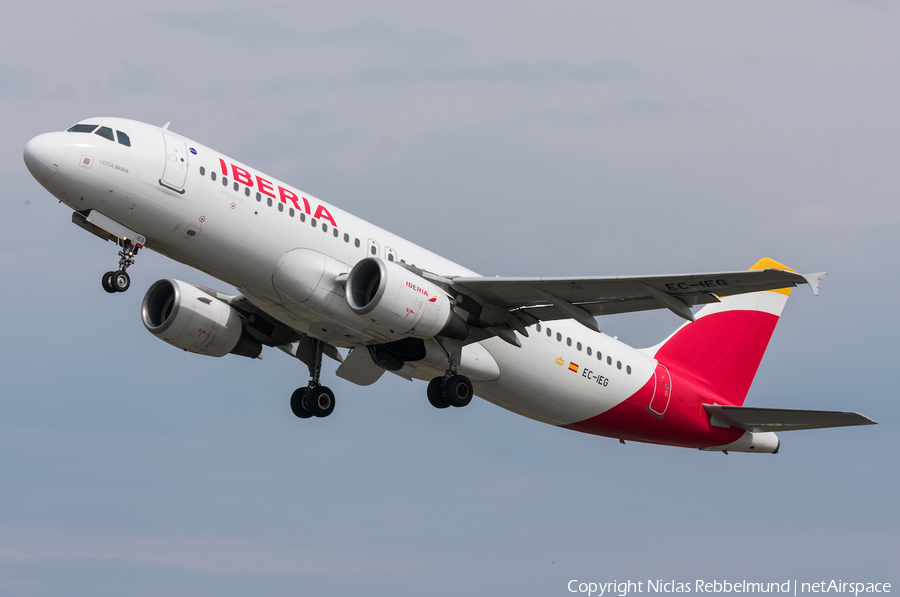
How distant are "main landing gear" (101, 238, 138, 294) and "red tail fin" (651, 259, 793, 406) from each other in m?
17.2

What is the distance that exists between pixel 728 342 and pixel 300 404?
1458 cm

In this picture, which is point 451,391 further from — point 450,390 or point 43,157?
point 43,157

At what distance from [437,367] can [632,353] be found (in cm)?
721

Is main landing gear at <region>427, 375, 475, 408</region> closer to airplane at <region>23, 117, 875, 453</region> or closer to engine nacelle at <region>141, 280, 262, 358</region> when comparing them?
airplane at <region>23, 117, 875, 453</region>

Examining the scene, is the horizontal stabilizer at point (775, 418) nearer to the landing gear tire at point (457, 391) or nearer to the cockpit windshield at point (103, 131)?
the landing gear tire at point (457, 391)

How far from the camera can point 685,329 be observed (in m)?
35.3

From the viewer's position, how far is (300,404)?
31672 millimetres

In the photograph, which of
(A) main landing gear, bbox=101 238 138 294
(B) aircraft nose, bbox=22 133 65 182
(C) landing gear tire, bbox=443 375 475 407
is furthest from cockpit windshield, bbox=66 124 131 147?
(C) landing gear tire, bbox=443 375 475 407

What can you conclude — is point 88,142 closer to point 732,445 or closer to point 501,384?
point 501,384

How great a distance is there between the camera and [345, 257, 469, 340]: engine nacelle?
25.7m

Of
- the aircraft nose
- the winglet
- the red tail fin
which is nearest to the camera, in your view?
the winglet

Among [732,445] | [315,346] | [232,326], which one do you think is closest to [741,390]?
[732,445]

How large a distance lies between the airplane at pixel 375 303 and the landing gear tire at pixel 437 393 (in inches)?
1.6

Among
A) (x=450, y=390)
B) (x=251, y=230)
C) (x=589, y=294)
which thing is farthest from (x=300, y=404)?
(x=589, y=294)
